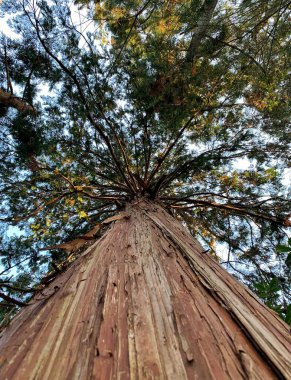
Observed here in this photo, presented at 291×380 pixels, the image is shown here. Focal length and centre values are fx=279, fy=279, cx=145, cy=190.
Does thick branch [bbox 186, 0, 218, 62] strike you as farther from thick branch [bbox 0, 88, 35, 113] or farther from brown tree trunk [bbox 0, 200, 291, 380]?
brown tree trunk [bbox 0, 200, 291, 380]

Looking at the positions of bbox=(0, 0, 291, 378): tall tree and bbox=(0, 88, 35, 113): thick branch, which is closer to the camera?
bbox=(0, 0, 291, 378): tall tree

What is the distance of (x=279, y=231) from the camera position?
4.46 meters

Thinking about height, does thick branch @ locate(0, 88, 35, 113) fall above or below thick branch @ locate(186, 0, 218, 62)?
below

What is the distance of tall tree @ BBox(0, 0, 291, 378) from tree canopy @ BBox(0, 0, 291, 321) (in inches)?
1.1

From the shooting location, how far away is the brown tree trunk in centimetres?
63

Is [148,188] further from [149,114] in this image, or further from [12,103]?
[12,103]

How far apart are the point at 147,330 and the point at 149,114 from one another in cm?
388

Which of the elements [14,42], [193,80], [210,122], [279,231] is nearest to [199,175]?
[210,122]

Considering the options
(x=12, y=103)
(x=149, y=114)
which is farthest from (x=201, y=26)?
(x=12, y=103)

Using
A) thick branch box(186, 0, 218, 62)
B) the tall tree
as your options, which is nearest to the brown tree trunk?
the tall tree

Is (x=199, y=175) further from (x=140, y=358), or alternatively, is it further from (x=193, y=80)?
(x=140, y=358)

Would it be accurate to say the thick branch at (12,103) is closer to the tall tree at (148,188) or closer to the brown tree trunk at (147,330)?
the tall tree at (148,188)

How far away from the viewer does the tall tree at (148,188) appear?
0.74 m

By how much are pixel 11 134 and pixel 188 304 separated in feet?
13.2
